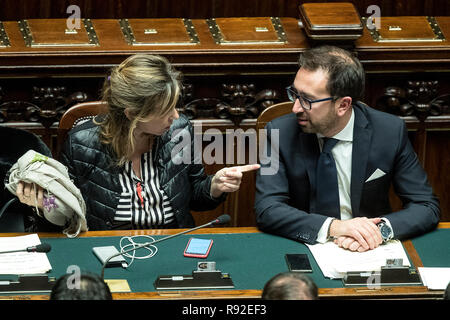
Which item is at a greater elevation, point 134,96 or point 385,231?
point 134,96

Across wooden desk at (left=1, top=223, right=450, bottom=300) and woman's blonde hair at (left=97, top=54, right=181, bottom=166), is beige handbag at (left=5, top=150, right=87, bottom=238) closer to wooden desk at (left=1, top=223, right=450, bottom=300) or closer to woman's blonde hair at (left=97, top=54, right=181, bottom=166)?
woman's blonde hair at (left=97, top=54, right=181, bottom=166)

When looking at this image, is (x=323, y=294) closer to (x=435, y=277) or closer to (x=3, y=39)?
(x=435, y=277)

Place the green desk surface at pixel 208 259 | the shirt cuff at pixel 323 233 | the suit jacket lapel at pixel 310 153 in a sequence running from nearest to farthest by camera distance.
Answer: the green desk surface at pixel 208 259 → the shirt cuff at pixel 323 233 → the suit jacket lapel at pixel 310 153

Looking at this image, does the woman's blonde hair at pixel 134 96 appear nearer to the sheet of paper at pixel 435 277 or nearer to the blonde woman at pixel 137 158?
the blonde woman at pixel 137 158

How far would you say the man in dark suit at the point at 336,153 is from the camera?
308 centimetres

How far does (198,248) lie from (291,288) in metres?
0.93

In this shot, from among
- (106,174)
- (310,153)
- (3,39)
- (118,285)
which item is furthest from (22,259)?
(3,39)

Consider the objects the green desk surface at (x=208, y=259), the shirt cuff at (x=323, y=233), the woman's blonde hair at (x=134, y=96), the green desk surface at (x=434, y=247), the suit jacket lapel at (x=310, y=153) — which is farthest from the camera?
the suit jacket lapel at (x=310, y=153)

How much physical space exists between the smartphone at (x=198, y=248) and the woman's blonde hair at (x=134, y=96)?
446mm

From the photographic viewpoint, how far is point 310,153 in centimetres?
312

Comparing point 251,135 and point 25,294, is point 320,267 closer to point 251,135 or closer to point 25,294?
point 25,294

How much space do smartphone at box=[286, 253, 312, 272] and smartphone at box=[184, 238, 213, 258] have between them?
10.1 inches

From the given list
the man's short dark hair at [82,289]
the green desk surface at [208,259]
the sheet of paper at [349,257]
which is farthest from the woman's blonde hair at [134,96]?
the man's short dark hair at [82,289]

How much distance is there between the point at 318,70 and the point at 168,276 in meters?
0.95
